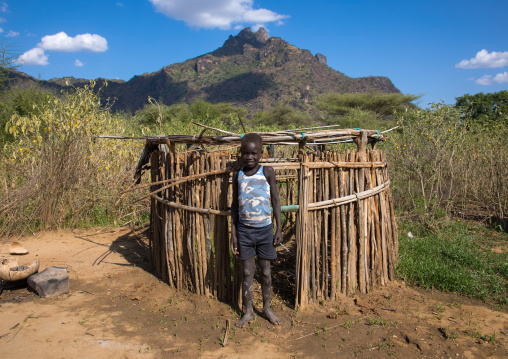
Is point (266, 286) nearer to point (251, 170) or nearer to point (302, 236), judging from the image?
point (302, 236)

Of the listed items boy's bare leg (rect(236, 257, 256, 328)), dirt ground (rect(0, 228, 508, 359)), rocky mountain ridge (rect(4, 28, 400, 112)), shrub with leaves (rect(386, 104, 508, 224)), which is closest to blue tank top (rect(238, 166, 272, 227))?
boy's bare leg (rect(236, 257, 256, 328))

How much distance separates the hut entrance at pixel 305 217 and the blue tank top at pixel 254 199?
0.26 metres

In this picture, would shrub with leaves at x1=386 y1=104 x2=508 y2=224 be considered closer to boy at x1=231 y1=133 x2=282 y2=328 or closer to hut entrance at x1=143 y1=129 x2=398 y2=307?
hut entrance at x1=143 y1=129 x2=398 y2=307

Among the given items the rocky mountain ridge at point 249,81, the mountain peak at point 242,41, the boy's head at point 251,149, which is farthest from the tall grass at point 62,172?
the mountain peak at point 242,41

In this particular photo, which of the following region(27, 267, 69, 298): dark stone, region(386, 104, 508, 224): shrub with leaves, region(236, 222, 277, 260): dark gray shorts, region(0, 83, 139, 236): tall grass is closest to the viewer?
region(236, 222, 277, 260): dark gray shorts

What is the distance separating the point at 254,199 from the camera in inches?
114

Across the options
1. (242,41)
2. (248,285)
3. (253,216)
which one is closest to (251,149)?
(253,216)

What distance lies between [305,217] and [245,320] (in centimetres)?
101

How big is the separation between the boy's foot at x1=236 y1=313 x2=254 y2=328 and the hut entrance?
294 mm

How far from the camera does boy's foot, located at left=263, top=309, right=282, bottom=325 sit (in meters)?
2.98

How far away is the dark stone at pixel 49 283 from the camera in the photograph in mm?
3592

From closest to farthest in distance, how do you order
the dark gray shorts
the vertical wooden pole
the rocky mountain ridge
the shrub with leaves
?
the dark gray shorts → the vertical wooden pole → the shrub with leaves → the rocky mountain ridge

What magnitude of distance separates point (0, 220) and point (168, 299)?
382 cm

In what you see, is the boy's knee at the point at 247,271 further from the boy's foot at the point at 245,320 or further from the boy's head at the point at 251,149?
the boy's head at the point at 251,149
